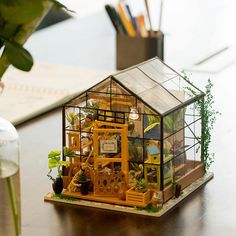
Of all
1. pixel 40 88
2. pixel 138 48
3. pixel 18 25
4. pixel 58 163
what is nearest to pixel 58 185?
pixel 58 163

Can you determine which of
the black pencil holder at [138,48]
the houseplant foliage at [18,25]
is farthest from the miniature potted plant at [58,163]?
the black pencil holder at [138,48]

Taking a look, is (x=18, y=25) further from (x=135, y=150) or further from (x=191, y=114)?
(x=191, y=114)

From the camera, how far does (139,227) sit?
72.0 inches

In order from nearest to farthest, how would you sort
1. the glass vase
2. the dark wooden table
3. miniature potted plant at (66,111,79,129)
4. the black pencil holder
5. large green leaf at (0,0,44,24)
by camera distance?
large green leaf at (0,0,44,24) → the glass vase → the dark wooden table → miniature potted plant at (66,111,79,129) → the black pencil holder

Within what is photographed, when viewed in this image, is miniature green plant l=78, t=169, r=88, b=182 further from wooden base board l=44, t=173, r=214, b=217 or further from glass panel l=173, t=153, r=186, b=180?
glass panel l=173, t=153, r=186, b=180

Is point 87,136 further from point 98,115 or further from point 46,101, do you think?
point 46,101

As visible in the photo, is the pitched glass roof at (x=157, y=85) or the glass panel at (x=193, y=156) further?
the glass panel at (x=193, y=156)

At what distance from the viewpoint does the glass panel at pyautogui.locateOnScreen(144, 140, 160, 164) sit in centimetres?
192

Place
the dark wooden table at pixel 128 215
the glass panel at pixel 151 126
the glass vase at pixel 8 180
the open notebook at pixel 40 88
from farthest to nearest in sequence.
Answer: the open notebook at pixel 40 88
the glass panel at pixel 151 126
the dark wooden table at pixel 128 215
the glass vase at pixel 8 180

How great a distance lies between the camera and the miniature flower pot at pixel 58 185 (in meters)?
1.98

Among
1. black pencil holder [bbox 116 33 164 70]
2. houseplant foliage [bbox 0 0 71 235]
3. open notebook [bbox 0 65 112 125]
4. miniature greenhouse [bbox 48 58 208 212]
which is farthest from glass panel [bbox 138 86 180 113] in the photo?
black pencil holder [bbox 116 33 164 70]

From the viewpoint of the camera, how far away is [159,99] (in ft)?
6.48

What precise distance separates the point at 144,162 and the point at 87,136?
0.15m

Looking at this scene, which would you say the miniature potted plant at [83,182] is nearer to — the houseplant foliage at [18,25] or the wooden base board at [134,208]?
the wooden base board at [134,208]
